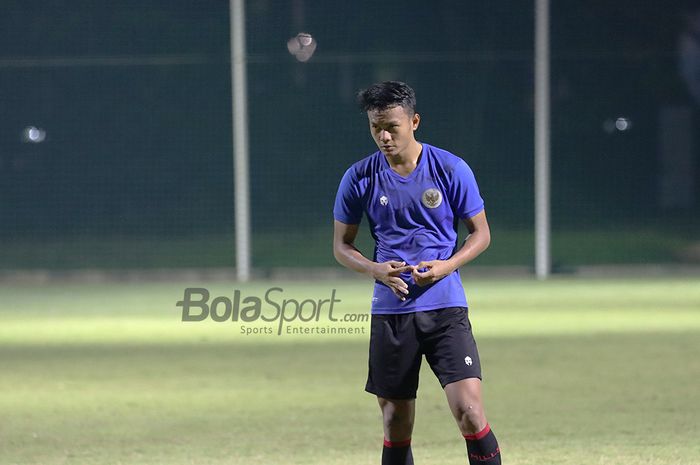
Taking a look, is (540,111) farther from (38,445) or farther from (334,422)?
(38,445)

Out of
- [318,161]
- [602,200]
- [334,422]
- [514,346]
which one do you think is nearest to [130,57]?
[318,161]

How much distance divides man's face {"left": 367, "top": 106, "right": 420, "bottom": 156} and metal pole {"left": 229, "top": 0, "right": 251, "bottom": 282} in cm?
1003

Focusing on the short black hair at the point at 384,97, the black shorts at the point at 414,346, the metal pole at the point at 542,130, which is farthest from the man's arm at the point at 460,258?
the metal pole at the point at 542,130

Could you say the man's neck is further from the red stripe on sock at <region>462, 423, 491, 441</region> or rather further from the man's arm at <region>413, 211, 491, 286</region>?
the red stripe on sock at <region>462, 423, 491, 441</region>

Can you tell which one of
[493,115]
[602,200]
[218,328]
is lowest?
[218,328]

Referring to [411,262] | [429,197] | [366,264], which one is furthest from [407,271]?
[429,197]

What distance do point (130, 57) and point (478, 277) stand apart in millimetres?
4738

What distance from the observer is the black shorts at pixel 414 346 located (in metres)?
4.88

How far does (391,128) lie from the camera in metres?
4.80

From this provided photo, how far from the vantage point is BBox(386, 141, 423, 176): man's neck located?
4.88 m

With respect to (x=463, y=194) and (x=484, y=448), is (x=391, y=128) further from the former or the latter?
(x=484, y=448)

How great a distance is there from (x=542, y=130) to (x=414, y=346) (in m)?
10.2

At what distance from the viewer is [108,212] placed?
1488cm

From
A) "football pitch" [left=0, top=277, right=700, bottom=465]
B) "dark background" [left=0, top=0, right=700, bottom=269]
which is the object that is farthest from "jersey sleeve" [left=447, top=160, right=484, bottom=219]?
"dark background" [left=0, top=0, right=700, bottom=269]
